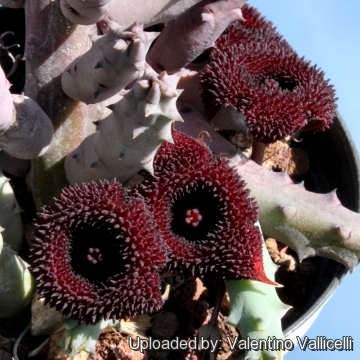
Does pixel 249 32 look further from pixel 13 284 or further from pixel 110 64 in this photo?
pixel 13 284

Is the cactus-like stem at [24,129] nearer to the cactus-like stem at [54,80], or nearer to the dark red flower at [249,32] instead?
the cactus-like stem at [54,80]

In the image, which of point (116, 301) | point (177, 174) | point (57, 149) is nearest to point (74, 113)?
point (57, 149)

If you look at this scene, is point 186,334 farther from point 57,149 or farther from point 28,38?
point 28,38

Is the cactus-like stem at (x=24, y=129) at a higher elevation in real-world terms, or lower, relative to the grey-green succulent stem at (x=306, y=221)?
lower

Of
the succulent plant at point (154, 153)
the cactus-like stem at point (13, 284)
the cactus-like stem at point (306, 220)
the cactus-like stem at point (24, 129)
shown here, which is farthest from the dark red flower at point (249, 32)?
the cactus-like stem at point (13, 284)

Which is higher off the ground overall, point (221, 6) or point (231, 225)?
point (221, 6)

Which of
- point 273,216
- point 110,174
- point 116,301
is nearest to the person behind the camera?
point 116,301
